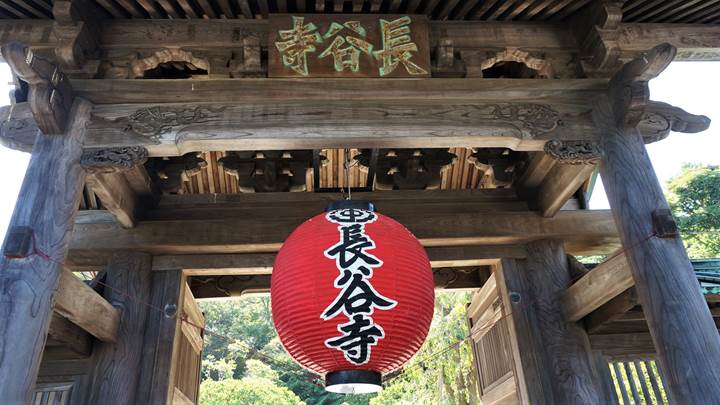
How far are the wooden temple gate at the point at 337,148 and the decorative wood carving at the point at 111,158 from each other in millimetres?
14

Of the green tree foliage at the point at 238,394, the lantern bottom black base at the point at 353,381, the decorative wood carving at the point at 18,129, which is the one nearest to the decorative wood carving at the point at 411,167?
the lantern bottom black base at the point at 353,381

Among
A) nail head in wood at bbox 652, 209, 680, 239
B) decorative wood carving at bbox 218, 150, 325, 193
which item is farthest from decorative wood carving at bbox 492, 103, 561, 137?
decorative wood carving at bbox 218, 150, 325, 193

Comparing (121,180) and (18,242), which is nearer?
(18,242)

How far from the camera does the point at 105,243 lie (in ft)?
16.2

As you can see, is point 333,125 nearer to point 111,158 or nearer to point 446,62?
point 446,62

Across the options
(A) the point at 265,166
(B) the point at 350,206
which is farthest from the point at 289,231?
(B) the point at 350,206

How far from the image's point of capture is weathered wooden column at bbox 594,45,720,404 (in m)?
2.87

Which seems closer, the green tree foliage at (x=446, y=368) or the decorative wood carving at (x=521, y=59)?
the decorative wood carving at (x=521, y=59)

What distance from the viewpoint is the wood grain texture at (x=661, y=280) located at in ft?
9.36

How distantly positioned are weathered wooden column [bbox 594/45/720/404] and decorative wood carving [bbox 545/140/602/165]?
0.09 m

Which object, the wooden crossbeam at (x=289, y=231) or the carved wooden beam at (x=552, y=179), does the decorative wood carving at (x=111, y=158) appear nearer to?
the wooden crossbeam at (x=289, y=231)

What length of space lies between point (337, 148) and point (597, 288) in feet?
8.02

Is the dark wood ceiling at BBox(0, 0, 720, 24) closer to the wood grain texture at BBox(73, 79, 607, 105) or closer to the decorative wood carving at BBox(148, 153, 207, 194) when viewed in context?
the wood grain texture at BBox(73, 79, 607, 105)

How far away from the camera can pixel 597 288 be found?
409cm
